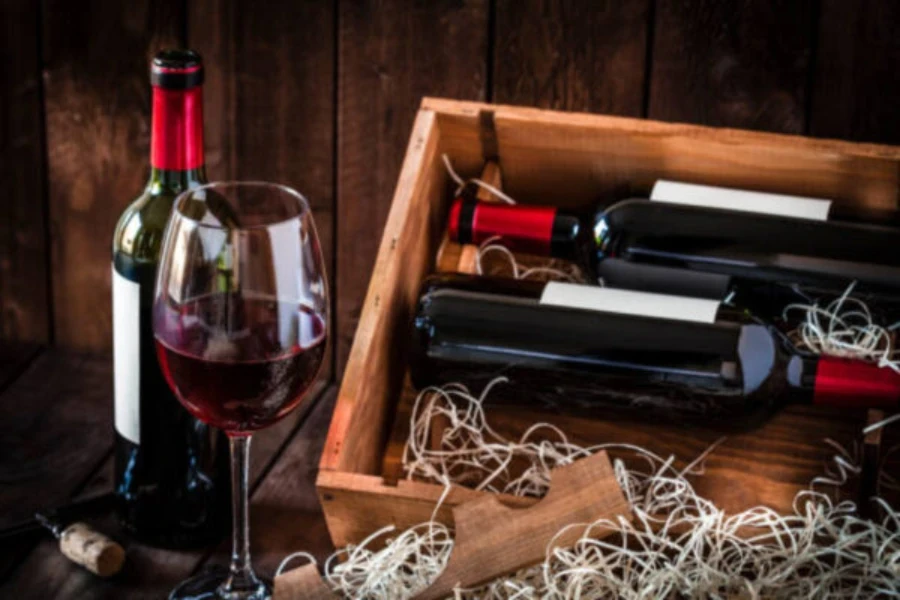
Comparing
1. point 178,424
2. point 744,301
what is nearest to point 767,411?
point 744,301

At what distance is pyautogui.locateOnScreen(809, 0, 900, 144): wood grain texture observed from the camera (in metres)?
1.27

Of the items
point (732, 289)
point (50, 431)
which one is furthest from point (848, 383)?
point (50, 431)

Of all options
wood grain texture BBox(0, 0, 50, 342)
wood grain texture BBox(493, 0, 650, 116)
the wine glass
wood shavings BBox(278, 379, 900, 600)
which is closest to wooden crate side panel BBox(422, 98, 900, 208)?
wood grain texture BBox(493, 0, 650, 116)

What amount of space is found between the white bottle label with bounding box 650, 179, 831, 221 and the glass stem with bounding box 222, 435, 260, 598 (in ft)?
1.34

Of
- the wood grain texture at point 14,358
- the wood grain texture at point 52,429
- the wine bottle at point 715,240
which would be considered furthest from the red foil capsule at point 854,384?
the wood grain texture at point 14,358

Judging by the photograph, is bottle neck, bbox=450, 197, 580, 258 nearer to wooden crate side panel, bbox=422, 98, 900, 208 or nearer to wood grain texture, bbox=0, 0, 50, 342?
wooden crate side panel, bbox=422, 98, 900, 208

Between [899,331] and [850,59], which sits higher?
[850,59]

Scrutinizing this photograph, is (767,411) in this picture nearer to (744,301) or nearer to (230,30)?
(744,301)

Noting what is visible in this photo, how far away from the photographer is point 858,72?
1.29 meters

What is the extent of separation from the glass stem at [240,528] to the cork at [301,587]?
3.1 inches

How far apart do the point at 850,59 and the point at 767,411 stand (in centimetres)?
37

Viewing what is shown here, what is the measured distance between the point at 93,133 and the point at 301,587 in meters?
0.69

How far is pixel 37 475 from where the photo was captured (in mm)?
1258

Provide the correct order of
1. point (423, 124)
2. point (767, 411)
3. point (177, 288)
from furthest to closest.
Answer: point (423, 124)
point (767, 411)
point (177, 288)
